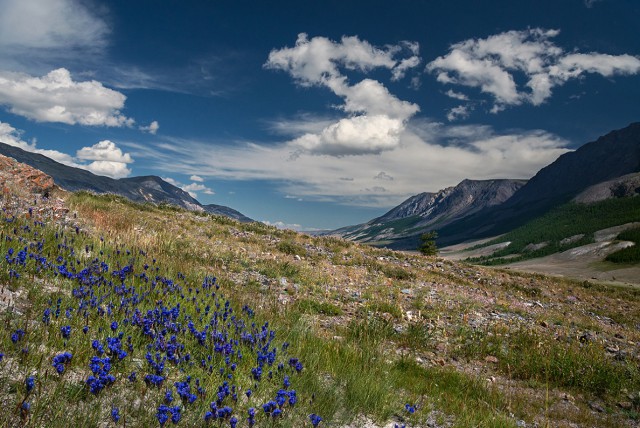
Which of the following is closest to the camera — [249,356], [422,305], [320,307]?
[249,356]

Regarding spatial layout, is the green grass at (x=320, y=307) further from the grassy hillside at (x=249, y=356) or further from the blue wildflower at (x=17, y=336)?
the blue wildflower at (x=17, y=336)

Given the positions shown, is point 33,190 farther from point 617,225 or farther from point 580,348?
point 617,225

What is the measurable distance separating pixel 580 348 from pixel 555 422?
5195mm

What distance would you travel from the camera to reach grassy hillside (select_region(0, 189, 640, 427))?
3.32 m

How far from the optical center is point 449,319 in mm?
12266

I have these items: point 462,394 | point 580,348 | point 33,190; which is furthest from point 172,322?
point 33,190

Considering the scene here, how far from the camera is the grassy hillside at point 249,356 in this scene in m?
3.32

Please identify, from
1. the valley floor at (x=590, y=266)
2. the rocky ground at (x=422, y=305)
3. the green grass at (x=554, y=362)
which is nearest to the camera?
the rocky ground at (x=422, y=305)

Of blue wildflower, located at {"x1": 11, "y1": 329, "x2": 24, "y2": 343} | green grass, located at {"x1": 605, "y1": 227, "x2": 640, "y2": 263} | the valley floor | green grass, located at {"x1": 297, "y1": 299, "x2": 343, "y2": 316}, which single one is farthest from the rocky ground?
green grass, located at {"x1": 605, "y1": 227, "x2": 640, "y2": 263}

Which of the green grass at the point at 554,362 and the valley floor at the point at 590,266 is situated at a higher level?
the green grass at the point at 554,362

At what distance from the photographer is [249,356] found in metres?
4.86

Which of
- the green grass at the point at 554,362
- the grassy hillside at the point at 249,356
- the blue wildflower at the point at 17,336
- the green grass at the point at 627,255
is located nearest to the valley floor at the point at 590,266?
the green grass at the point at 627,255

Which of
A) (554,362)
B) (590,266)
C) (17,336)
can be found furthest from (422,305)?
(590,266)

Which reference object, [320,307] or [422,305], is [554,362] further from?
[320,307]
